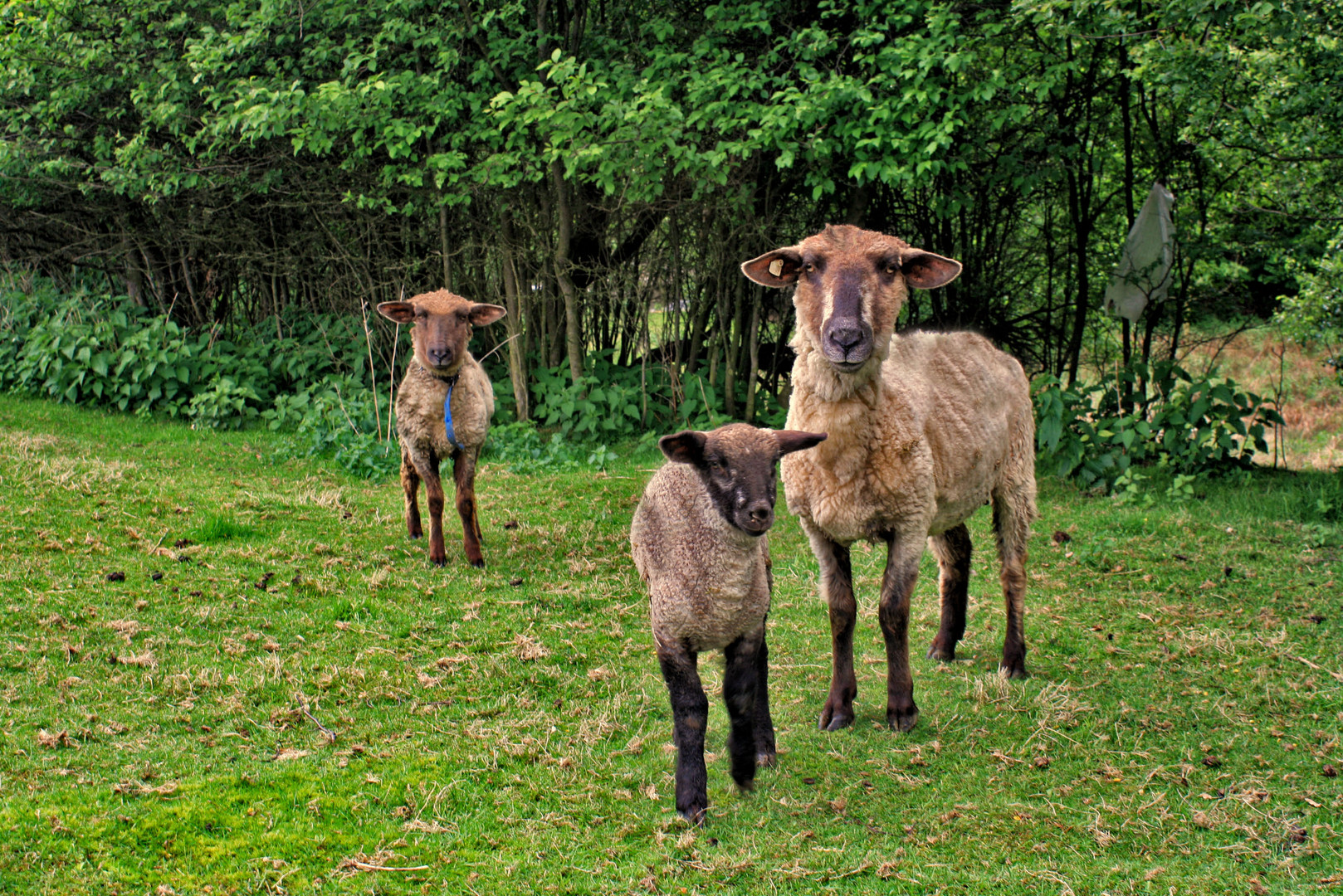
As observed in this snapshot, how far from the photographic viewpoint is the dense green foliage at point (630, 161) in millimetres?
9953

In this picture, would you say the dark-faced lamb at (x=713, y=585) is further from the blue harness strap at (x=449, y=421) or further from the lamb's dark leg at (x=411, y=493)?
the lamb's dark leg at (x=411, y=493)

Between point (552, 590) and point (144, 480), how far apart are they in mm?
4119

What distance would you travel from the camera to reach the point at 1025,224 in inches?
498

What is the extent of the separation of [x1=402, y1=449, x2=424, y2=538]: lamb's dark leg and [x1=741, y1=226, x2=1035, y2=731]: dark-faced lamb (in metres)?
3.90

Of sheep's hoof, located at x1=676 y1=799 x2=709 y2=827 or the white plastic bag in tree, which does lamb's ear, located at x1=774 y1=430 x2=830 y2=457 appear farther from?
the white plastic bag in tree

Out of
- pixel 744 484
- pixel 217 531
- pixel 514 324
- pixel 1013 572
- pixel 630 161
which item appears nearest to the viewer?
pixel 744 484

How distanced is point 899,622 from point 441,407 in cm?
411

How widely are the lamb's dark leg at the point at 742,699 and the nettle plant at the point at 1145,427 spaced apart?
6719 millimetres

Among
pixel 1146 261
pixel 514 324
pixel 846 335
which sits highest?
pixel 1146 261

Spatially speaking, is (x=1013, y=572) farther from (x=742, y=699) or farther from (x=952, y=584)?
(x=742, y=699)

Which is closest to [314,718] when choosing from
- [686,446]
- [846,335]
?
[686,446]

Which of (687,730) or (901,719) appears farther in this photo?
(901,719)

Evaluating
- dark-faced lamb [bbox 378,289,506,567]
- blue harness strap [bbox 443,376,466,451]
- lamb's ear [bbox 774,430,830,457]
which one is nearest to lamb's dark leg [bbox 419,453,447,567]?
dark-faced lamb [bbox 378,289,506,567]

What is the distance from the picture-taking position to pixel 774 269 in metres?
5.38
